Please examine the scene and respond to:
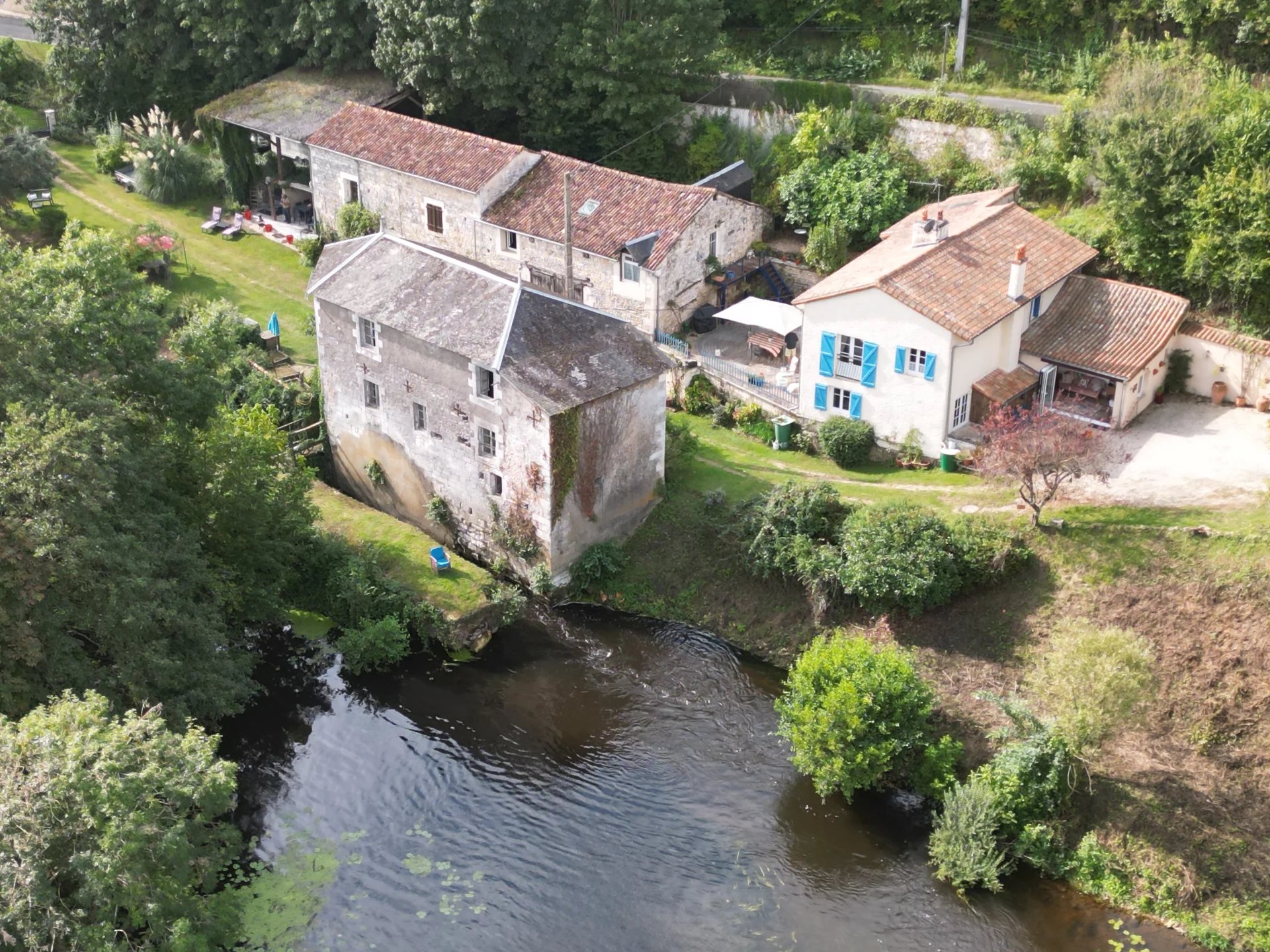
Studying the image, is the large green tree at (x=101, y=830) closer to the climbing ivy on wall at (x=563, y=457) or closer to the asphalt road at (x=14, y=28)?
the climbing ivy on wall at (x=563, y=457)

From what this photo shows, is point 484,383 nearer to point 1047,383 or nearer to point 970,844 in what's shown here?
point 1047,383

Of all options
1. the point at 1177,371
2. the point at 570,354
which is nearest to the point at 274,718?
the point at 570,354

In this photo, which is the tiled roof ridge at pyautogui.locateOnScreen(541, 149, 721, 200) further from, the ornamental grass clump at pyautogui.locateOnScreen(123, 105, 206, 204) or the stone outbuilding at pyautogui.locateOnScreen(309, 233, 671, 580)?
the ornamental grass clump at pyautogui.locateOnScreen(123, 105, 206, 204)

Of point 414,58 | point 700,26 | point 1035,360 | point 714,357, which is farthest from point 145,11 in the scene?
point 1035,360

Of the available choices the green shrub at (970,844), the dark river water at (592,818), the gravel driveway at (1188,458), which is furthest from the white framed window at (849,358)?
the green shrub at (970,844)

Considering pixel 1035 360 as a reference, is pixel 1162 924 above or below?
below

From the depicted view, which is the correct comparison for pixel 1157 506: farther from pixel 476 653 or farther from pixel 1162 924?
pixel 476 653
